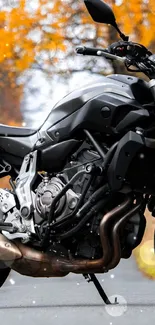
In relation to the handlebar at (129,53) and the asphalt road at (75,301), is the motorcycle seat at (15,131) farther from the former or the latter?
the asphalt road at (75,301)

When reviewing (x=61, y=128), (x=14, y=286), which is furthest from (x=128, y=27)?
(x=61, y=128)

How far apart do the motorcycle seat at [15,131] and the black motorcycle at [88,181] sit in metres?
0.11

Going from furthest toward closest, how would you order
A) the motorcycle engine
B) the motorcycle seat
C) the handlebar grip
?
the motorcycle seat → the motorcycle engine → the handlebar grip

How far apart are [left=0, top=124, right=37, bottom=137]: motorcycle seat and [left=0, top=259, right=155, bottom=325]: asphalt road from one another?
1.41 meters

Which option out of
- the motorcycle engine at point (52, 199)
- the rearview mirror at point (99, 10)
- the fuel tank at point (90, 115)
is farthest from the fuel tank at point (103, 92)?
the rearview mirror at point (99, 10)

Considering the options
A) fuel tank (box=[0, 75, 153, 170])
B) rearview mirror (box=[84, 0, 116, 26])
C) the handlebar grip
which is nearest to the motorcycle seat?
fuel tank (box=[0, 75, 153, 170])

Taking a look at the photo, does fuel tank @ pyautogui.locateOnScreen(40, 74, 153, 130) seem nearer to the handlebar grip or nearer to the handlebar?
the handlebar

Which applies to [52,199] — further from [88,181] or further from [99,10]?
[99,10]

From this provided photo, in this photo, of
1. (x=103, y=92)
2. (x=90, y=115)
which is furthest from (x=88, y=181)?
(x=103, y=92)

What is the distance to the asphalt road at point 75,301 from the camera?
465 cm

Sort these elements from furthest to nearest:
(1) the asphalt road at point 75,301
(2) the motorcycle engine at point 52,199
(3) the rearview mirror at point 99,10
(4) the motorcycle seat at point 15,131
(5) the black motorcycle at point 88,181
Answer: (1) the asphalt road at point 75,301
(4) the motorcycle seat at point 15,131
(2) the motorcycle engine at point 52,199
(5) the black motorcycle at point 88,181
(3) the rearview mirror at point 99,10

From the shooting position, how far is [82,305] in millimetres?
5211

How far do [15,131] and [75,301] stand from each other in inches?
70.8

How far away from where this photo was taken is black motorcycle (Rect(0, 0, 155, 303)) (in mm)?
3795
